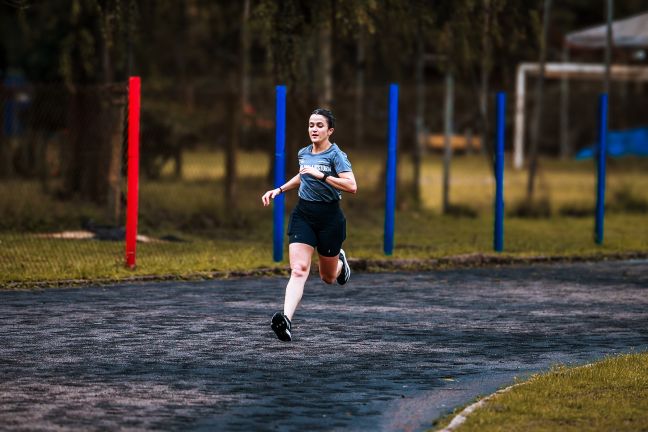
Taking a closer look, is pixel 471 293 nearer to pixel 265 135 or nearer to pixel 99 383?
pixel 99 383

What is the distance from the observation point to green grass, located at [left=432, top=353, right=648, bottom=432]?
24.7 feet

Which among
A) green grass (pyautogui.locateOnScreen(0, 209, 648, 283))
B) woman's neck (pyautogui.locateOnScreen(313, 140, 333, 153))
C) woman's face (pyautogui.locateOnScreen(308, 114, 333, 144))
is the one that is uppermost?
woman's face (pyautogui.locateOnScreen(308, 114, 333, 144))

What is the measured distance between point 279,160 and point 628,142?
20205 mm

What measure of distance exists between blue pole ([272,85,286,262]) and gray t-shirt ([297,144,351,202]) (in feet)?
15.1

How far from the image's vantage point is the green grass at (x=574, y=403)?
24.7ft

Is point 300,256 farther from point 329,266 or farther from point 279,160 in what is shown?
point 279,160

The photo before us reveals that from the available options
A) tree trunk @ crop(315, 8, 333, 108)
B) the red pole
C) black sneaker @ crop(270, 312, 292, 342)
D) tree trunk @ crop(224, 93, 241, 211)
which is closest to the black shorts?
black sneaker @ crop(270, 312, 292, 342)

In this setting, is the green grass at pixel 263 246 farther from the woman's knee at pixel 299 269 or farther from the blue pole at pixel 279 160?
the woman's knee at pixel 299 269

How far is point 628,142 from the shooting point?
3409cm

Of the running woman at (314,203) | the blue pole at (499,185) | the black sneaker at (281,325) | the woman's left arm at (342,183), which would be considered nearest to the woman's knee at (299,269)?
the running woman at (314,203)

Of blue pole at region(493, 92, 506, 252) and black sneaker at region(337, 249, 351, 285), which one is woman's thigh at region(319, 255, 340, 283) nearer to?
black sneaker at region(337, 249, 351, 285)

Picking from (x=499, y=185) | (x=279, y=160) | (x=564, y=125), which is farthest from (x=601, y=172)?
(x=564, y=125)

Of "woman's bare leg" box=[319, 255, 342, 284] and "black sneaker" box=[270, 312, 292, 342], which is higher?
"woman's bare leg" box=[319, 255, 342, 284]

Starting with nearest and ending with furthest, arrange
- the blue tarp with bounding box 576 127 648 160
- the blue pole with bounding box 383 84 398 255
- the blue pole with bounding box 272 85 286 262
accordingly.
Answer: the blue pole with bounding box 272 85 286 262
the blue pole with bounding box 383 84 398 255
the blue tarp with bounding box 576 127 648 160
